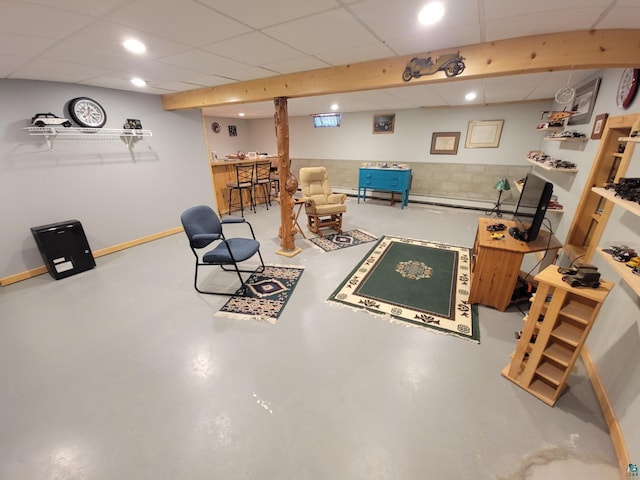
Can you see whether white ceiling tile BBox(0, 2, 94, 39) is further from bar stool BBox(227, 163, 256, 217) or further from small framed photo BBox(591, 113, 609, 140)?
small framed photo BBox(591, 113, 609, 140)

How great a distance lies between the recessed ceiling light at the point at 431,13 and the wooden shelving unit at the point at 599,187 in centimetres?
155

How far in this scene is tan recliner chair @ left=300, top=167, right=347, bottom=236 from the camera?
4211 millimetres

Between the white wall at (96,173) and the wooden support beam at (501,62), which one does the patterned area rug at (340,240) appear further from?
the white wall at (96,173)

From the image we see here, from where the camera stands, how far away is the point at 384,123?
6.35 m

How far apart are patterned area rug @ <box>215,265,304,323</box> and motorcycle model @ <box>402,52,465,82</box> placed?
2.29 meters

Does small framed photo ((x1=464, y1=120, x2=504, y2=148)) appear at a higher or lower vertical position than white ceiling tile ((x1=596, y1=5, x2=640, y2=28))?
lower

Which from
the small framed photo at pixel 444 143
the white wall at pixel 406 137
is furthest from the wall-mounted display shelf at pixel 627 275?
the small framed photo at pixel 444 143

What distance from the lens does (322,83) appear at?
270 centimetres

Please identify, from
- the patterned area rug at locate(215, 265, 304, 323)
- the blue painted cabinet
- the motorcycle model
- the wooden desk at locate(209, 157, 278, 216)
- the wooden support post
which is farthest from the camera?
the blue painted cabinet

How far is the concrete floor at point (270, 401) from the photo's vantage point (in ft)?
4.24

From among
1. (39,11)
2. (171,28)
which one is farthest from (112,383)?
(171,28)

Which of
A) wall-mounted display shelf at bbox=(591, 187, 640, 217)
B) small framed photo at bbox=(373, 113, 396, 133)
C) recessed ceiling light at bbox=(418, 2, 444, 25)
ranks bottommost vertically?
wall-mounted display shelf at bbox=(591, 187, 640, 217)

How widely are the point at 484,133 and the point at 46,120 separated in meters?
7.00

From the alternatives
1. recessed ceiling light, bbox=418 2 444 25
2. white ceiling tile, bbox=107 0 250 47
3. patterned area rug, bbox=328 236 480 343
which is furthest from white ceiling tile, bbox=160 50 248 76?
patterned area rug, bbox=328 236 480 343
